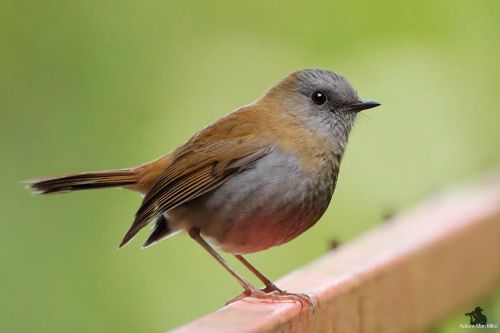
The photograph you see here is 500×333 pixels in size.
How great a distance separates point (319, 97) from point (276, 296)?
0.88m

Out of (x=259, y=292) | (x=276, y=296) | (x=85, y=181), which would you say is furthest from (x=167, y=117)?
(x=276, y=296)

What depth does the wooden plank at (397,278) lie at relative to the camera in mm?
2621

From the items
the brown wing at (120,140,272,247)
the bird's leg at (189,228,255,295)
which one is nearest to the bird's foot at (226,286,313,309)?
the bird's leg at (189,228,255,295)

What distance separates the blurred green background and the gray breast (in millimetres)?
467

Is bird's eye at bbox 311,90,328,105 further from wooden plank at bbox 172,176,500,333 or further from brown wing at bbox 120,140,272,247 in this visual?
wooden plank at bbox 172,176,500,333

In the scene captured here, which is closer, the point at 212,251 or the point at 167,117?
the point at 212,251

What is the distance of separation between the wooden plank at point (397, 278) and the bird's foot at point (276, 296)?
3 centimetres

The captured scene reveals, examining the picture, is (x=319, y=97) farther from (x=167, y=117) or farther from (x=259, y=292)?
(x=167, y=117)

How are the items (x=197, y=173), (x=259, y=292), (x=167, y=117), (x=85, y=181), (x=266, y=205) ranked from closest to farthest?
(x=259, y=292) → (x=266, y=205) → (x=197, y=173) → (x=85, y=181) → (x=167, y=117)

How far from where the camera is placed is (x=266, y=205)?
322 cm

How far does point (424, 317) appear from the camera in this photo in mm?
3336

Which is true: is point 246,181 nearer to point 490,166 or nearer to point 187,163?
point 187,163

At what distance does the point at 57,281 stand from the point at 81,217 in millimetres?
398

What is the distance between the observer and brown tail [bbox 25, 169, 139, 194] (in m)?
3.61
